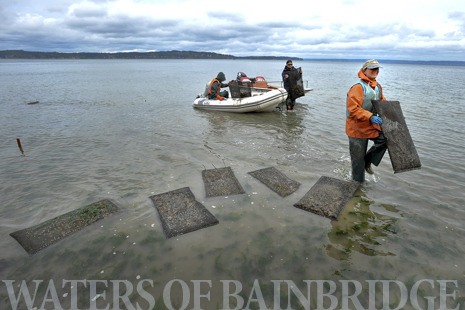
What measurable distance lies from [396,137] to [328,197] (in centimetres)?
168

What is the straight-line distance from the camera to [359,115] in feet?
17.0

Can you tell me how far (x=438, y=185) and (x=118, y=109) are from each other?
15.8 metres

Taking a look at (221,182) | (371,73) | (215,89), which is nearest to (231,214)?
(221,182)

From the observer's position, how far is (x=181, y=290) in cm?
349

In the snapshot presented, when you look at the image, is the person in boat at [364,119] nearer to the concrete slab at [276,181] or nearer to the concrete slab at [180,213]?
the concrete slab at [276,181]

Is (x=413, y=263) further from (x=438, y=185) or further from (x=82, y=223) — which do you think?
(x=82, y=223)

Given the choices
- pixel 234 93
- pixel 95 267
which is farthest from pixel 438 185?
pixel 234 93

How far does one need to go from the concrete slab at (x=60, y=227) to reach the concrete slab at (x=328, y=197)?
147 inches

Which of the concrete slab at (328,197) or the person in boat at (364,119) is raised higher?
the person in boat at (364,119)

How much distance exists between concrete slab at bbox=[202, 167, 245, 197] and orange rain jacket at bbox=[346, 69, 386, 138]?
2641mm

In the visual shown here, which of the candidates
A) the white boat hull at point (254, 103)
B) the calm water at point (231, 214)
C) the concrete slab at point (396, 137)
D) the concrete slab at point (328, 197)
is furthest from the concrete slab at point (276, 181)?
the white boat hull at point (254, 103)

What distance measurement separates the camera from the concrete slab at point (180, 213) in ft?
→ 15.4

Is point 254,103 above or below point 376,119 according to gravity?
below

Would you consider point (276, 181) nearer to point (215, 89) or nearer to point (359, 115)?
point (359, 115)
